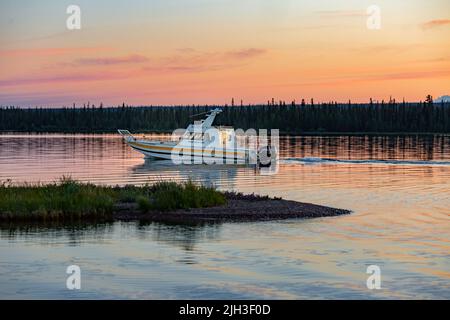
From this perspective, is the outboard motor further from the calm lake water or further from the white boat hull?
the calm lake water

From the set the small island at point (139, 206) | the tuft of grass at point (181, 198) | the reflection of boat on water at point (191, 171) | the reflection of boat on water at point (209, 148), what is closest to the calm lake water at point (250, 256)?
the small island at point (139, 206)

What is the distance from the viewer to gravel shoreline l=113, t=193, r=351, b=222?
97.4 feet

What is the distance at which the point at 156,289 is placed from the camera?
18500 millimetres

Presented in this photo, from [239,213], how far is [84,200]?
18.1 feet

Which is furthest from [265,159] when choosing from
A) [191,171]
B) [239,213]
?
[239,213]

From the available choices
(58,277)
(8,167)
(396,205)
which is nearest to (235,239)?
(58,277)

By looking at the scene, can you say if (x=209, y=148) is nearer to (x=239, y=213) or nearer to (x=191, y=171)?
(x=191, y=171)

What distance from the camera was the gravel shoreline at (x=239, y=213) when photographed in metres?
29.7

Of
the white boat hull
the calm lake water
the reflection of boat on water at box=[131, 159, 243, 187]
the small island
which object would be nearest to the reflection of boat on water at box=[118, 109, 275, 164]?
the white boat hull

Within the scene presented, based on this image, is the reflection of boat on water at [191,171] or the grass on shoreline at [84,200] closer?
the grass on shoreline at [84,200]

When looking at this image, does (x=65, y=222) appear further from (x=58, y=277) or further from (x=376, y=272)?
(x=376, y=272)

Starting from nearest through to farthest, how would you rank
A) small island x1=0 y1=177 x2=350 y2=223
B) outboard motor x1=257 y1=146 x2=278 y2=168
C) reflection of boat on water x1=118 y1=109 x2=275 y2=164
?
small island x1=0 y1=177 x2=350 y2=223 < reflection of boat on water x1=118 y1=109 x2=275 y2=164 < outboard motor x1=257 y1=146 x2=278 y2=168

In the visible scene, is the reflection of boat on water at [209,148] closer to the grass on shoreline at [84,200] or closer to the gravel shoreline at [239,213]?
the grass on shoreline at [84,200]
